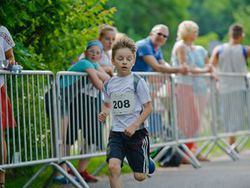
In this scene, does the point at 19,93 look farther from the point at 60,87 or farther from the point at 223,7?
the point at 223,7

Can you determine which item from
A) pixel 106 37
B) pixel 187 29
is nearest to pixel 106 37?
pixel 106 37

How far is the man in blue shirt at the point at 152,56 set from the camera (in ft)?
42.7

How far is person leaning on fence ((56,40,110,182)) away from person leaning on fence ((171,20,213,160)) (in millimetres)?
2539

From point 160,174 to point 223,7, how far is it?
7163cm

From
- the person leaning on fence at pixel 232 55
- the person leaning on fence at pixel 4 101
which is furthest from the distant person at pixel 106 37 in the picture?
the person leaning on fence at pixel 232 55

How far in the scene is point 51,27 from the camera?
37.8ft

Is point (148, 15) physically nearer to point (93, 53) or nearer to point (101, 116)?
point (93, 53)

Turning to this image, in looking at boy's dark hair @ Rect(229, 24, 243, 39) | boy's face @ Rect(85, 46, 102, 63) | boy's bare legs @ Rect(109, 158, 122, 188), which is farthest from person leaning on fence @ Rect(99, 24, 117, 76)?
boy's dark hair @ Rect(229, 24, 243, 39)

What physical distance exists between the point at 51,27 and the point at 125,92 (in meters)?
2.89

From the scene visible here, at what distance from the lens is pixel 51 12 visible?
11289mm

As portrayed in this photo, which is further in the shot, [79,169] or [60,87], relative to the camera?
[79,169]

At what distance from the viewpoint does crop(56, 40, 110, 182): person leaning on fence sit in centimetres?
1082

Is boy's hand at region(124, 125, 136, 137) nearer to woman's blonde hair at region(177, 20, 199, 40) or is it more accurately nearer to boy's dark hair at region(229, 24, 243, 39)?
woman's blonde hair at region(177, 20, 199, 40)

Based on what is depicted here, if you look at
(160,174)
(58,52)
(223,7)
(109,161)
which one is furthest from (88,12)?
(223,7)
